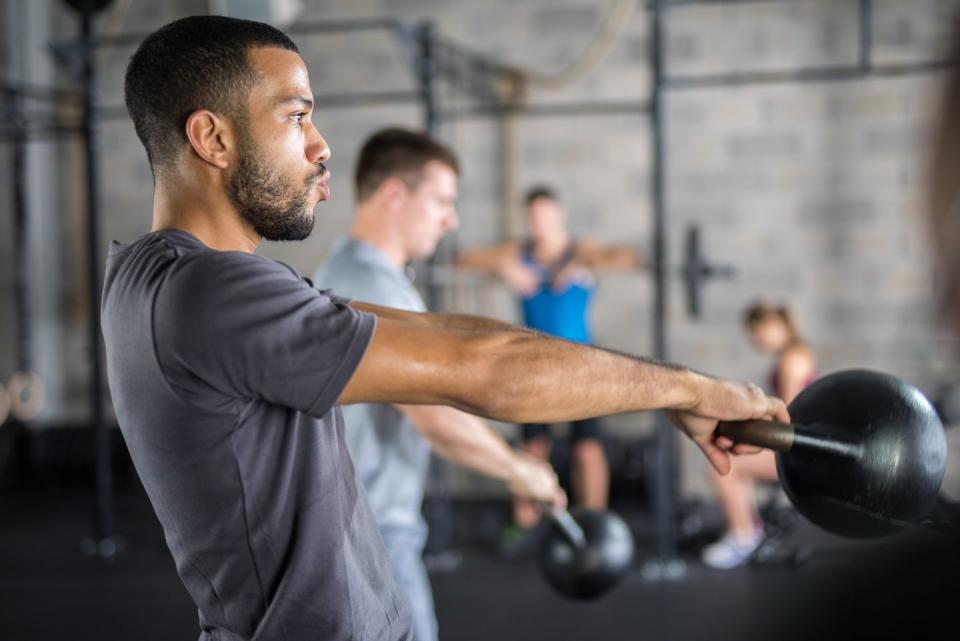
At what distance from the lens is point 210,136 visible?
98 cm

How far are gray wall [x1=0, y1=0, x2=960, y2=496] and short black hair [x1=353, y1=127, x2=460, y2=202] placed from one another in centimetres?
276

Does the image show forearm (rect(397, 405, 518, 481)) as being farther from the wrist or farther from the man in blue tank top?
the man in blue tank top

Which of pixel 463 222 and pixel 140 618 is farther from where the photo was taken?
pixel 463 222

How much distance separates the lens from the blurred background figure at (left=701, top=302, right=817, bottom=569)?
3668 millimetres

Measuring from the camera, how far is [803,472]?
3.39ft

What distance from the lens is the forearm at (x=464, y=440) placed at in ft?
5.77

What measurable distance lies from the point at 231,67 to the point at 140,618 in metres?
2.70

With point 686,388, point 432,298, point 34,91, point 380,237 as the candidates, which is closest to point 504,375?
point 686,388

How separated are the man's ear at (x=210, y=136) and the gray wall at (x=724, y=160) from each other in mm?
3882

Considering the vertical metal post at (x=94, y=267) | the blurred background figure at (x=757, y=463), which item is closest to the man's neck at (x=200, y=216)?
the vertical metal post at (x=94, y=267)

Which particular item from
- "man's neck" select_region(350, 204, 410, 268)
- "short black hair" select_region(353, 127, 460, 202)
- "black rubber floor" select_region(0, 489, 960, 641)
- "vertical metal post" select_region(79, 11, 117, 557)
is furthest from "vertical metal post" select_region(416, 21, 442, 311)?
"man's neck" select_region(350, 204, 410, 268)

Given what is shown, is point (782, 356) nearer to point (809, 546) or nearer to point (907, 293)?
point (809, 546)

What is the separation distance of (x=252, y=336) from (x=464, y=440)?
3.25 ft

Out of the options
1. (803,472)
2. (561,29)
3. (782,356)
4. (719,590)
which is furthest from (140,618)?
(561,29)
